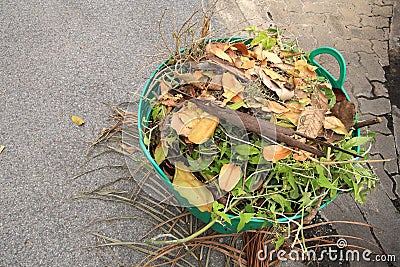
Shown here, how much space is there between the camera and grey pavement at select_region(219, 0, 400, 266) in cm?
166

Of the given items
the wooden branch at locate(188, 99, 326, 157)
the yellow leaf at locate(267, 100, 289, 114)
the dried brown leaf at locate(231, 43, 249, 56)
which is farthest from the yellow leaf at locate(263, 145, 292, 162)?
the dried brown leaf at locate(231, 43, 249, 56)

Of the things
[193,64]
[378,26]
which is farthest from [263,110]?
[378,26]

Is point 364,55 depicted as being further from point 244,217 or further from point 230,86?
point 244,217

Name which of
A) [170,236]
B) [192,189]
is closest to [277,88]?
[192,189]

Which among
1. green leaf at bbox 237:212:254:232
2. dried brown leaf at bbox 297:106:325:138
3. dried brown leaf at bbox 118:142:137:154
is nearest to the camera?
green leaf at bbox 237:212:254:232

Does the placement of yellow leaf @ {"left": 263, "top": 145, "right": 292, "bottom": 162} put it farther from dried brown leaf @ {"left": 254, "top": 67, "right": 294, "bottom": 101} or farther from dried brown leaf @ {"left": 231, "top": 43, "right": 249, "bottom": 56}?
dried brown leaf @ {"left": 231, "top": 43, "right": 249, "bottom": 56}

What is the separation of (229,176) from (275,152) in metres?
0.15

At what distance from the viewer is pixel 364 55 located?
7.27ft

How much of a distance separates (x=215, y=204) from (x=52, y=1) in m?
1.74

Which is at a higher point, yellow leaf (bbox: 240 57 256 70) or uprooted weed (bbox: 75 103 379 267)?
yellow leaf (bbox: 240 57 256 70)

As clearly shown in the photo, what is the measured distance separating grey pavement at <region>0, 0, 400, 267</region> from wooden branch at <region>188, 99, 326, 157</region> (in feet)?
2.16

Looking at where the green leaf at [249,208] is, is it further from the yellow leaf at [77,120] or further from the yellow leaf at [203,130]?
the yellow leaf at [77,120]

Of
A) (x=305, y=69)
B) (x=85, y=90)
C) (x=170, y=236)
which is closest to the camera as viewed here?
(x=305, y=69)

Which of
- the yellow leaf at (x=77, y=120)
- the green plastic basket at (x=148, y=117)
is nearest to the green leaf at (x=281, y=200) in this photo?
the green plastic basket at (x=148, y=117)
